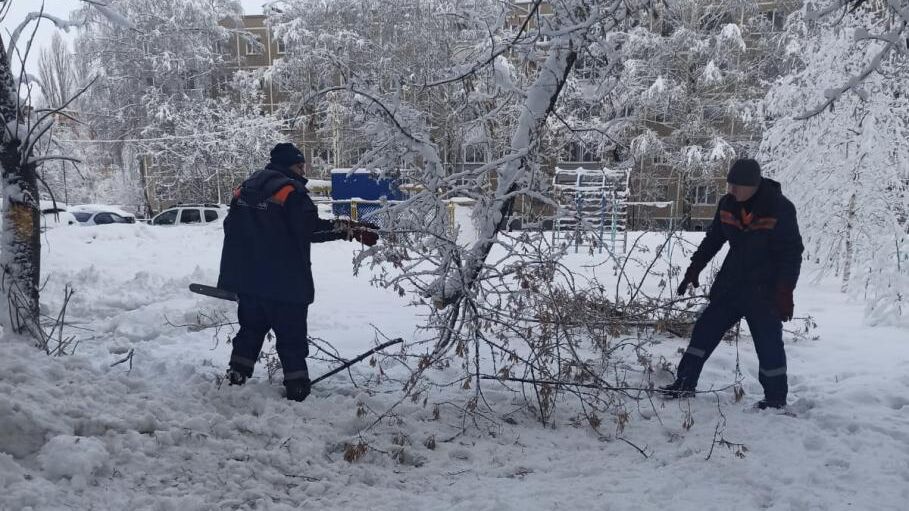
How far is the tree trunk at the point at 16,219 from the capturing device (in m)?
3.67

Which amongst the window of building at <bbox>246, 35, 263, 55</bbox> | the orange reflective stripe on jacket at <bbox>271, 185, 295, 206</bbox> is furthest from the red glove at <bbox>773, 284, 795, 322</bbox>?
the window of building at <bbox>246, 35, 263, 55</bbox>

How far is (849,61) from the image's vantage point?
415 inches

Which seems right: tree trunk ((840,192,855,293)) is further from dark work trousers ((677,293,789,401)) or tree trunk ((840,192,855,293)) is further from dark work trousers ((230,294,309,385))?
dark work trousers ((230,294,309,385))

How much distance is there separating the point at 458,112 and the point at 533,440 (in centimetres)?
272

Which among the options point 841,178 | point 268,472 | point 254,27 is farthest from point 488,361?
point 254,27

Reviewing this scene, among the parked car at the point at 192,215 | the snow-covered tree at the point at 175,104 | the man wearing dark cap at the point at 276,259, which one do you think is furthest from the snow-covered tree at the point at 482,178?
the snow-covered tree at the point at 175,104

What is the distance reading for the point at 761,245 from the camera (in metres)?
3.64

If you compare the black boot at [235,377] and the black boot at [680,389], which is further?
the black boot at [680,389]

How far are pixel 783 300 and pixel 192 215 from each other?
60.2 feet

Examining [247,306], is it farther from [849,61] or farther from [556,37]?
[849,61]

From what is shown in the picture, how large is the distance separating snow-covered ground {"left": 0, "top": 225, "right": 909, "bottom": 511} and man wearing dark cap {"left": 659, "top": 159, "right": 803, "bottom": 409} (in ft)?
1.11

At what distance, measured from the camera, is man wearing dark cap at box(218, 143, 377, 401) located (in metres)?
3.51

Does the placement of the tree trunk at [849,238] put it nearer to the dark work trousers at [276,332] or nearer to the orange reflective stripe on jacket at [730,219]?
the orange reflective stripe on jacket at [730,219]

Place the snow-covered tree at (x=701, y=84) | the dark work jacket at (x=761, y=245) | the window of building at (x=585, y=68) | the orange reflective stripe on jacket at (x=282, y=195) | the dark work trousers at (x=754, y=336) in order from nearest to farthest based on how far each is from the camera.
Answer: the orange reflective stripe on jacket at (x=282, y=195)
the dark work jacket at (x=761, y=245)
the dark work trousers at (x=754, y=336)
the window of building at (x=585, y=68)
the snow-covered tree at (x=701, y=84)
